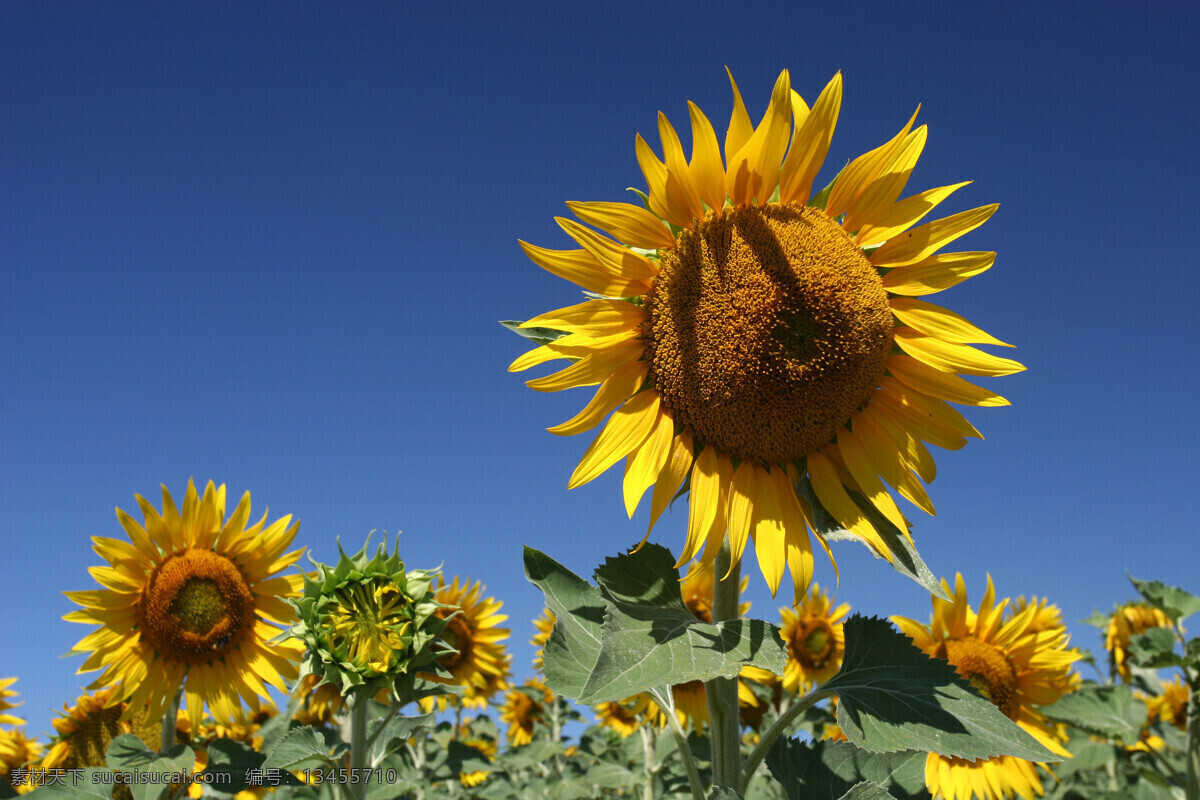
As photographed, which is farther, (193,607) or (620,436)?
(193,607)

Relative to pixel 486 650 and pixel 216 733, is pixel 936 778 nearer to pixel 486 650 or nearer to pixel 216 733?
pixel 486 650

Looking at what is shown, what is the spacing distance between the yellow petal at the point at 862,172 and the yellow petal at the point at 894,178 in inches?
0.6

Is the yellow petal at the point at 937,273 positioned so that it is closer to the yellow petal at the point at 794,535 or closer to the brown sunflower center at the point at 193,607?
the yellow petal at the point at 794,535

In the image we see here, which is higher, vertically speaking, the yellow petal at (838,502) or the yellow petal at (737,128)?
the yellow petal at (737,128)

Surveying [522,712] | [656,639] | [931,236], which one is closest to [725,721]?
[656,639]

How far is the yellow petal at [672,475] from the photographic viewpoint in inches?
107

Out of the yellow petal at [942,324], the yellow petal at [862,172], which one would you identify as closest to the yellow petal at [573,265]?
the yellow petal at [862,172]

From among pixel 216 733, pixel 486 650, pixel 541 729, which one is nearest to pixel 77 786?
pixel 216 733

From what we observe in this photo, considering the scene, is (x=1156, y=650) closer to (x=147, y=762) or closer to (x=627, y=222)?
(x=627, y=222)

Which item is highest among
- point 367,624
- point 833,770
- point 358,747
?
point 367,624

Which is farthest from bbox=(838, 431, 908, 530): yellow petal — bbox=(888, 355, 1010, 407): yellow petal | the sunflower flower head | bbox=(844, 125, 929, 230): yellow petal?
the sunflower flower head

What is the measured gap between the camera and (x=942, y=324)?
113 inches

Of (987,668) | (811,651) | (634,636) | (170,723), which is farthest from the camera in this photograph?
(811,651)

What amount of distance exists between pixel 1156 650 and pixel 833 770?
4.54m
